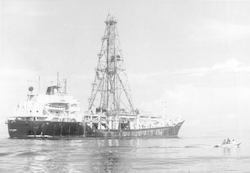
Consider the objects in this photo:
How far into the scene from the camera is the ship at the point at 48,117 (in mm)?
75125

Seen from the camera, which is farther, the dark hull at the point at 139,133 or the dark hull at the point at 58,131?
the dark hull at the point at 139,133

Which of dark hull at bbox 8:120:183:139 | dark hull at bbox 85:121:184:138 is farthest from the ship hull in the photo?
dark hull at bbox 85:121:184:138

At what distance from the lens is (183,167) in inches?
1431

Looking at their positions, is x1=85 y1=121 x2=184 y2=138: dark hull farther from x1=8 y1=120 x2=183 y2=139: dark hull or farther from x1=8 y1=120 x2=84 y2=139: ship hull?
x1=8 y1=120 x2=84 y2=139: ship hull

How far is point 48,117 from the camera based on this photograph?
78500mm

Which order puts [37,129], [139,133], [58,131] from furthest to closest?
[139,133], [58,131], [37,129]

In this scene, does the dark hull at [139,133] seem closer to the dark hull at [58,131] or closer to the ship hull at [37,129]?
the dark hull at [58,131]

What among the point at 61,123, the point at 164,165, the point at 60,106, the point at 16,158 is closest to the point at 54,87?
the point at 60,106

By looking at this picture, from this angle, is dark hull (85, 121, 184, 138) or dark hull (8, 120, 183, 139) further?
dark hull (85, 121, 184, 138)

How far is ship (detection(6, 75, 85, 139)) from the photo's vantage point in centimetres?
7512

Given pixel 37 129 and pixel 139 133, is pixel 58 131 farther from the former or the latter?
pixel 139 133

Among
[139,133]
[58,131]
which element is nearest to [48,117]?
[58,131]

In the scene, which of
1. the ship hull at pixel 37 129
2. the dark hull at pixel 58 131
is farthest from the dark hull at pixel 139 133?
the ship hull at pixel 37 129

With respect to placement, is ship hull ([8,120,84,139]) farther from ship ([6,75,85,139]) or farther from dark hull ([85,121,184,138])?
dark hull ([85,121,184,138])
